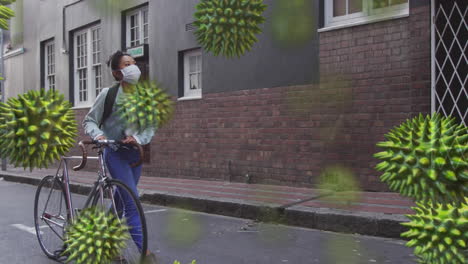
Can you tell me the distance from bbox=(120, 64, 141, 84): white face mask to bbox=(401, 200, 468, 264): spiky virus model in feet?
0.92

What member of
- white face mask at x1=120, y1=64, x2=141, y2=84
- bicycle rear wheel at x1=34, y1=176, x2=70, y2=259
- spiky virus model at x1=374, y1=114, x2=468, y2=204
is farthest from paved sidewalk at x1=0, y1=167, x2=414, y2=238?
bicycle rear wheel at x1=34, y1=176, x2=70, y2=259

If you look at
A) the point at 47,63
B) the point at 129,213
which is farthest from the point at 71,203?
the point at 47,63

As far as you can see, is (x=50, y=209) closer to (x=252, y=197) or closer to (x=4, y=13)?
(x=252, y=197)

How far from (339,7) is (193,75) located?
18 centimetres

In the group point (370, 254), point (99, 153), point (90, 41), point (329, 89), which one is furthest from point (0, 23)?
point (370, 254)

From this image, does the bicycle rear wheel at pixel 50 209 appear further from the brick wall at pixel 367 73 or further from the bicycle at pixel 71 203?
the brick wall at pixel 367 73

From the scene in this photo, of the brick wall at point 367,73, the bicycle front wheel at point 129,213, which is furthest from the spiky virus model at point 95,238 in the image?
the brick wall at point 367,73

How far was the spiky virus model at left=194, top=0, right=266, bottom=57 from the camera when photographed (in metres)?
0.38

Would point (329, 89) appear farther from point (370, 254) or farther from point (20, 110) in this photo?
point (370, 254)

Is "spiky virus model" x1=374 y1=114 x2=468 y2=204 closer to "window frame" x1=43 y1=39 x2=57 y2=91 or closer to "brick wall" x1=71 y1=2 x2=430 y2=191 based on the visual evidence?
"brick wall" x1=71 y1=2 x2=430 y2=191

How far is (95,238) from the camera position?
46cm

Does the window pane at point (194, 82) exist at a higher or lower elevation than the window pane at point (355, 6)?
lower

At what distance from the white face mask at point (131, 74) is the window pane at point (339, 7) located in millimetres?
215

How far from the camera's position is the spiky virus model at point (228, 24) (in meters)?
0.38
